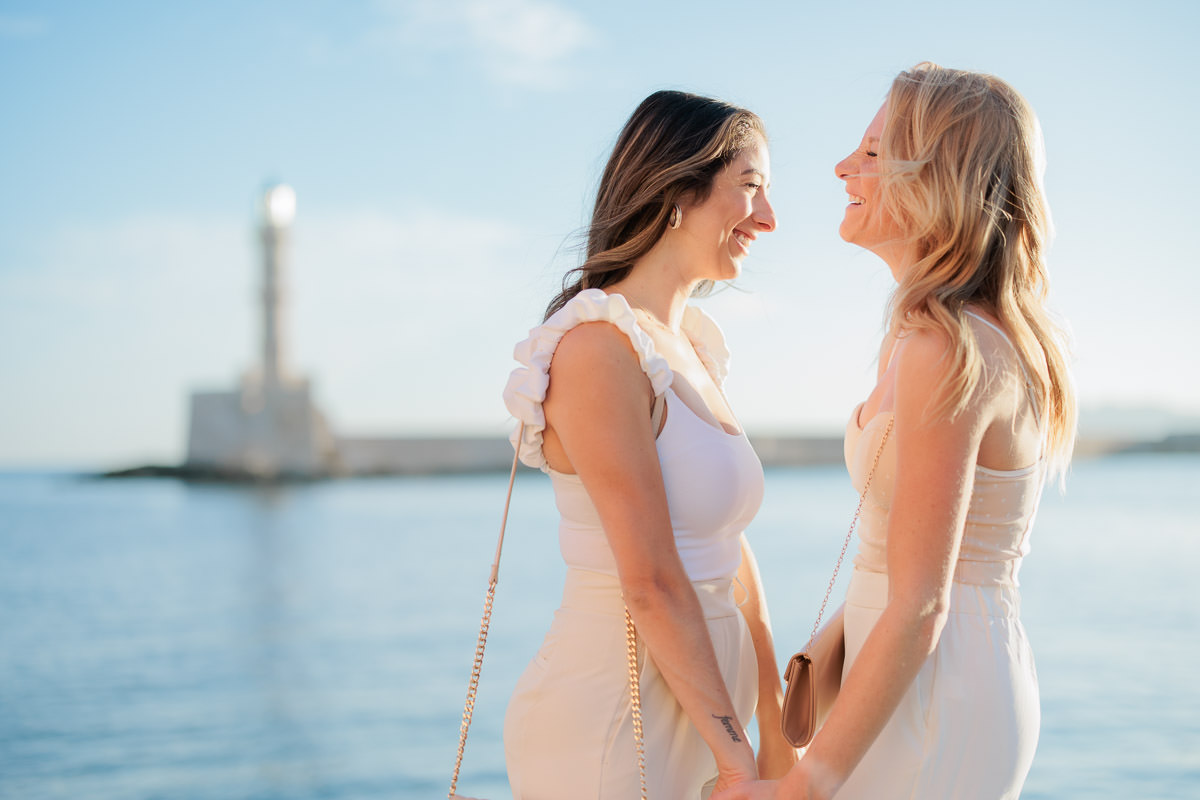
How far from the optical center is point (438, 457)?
50.6 meters

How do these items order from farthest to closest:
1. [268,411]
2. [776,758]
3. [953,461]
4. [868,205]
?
[268,411], [776,758], [868,205], [953,461]

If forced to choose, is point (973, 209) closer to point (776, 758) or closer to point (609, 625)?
point (609, 625)

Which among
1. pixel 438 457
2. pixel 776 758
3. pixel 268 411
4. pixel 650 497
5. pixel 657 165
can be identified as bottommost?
pixel 438 457

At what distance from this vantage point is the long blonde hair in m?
1.65

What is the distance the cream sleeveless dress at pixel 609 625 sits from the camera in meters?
1.75

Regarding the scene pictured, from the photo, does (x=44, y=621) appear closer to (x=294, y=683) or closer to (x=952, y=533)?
(x=294, y=683)

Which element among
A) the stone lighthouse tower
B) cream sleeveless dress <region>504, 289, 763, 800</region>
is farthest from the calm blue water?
the stone lighthouse tower

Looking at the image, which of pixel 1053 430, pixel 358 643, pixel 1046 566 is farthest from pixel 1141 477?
pixel 1053 430

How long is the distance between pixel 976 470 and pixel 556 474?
0.69m

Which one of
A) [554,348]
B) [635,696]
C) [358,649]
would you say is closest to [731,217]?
[554,348]

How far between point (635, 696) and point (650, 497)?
33 centimetres

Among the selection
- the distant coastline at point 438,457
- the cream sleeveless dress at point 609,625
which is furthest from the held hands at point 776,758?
the distant coastline at point 438,457

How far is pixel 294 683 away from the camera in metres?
10.3

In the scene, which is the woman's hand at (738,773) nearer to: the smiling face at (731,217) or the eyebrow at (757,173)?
the smiling face at (731,217)
